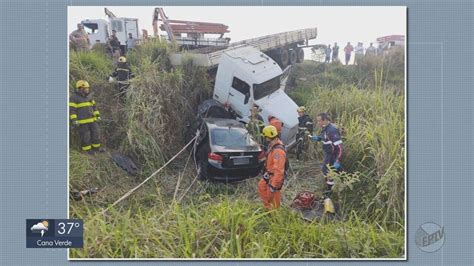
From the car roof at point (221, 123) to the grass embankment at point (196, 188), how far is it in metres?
0.34

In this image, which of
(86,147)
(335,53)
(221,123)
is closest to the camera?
(86,147)

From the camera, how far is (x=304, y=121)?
5938 mm

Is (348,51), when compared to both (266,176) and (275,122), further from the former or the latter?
(266,176)

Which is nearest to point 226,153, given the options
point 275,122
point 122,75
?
point 275,122

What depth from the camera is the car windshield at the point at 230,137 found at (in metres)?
5.69

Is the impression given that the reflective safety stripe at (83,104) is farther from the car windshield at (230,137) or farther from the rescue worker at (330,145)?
the rescue worker at (330,145)

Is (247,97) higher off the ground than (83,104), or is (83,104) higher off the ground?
(247,97)

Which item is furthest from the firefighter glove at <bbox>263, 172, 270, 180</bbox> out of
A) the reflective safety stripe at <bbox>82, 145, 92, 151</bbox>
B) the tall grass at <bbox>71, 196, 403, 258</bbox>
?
the reflective safety stripe at <bbox>82, 145, 92, 151</bbox>

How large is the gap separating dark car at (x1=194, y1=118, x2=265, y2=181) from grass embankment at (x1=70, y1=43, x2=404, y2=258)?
17cm

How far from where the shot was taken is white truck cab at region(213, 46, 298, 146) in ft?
19.9

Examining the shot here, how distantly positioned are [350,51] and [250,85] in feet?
5.46

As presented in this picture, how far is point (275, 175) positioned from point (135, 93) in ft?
8.55
